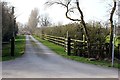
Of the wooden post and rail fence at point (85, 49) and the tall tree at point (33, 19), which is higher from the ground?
the tall tree at point (33, 19)

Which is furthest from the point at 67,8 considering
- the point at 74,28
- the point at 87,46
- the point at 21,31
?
the point at 21,31

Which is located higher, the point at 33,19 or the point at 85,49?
the point at 33,19

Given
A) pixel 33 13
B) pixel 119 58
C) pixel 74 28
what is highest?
pixel 33 13

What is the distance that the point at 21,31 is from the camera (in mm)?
124750

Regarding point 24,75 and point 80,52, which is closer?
point 24,75

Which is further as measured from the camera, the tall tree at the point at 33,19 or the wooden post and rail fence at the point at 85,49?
the tall tree at the point at 33,19

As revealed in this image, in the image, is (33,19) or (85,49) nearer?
(85,49)

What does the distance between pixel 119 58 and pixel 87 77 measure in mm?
9347

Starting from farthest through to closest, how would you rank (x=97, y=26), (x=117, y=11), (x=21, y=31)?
1. (x=21, y=31)
2. (x=97, y=26)
3. (x=117, y=11)

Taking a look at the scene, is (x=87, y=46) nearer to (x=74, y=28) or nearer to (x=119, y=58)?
(x=119, y=58)

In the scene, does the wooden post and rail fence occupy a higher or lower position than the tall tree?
lower

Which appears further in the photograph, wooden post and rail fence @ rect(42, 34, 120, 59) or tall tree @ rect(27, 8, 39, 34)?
tall tree @ rect(27, 8, 39, 34)

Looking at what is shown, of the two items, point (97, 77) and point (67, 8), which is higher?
point (67, 8)

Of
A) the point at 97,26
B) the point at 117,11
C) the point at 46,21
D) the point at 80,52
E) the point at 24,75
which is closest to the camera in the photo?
the point at 24,75
